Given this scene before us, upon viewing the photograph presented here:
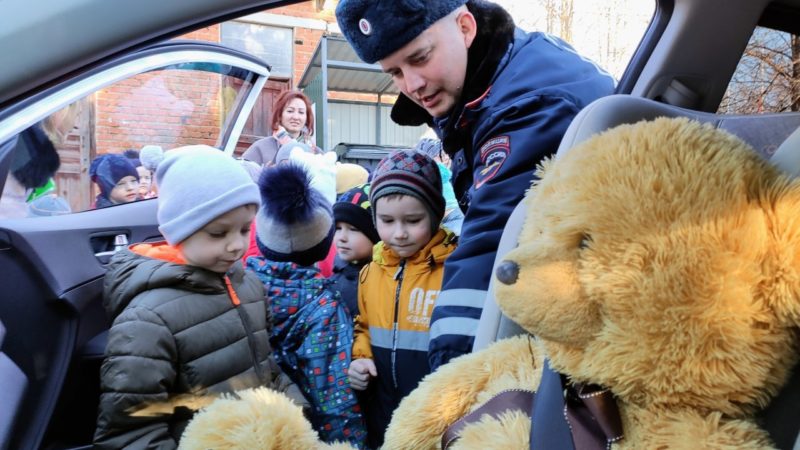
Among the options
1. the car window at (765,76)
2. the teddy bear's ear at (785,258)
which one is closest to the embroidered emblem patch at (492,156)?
the teddy bear's ear at (785,258)

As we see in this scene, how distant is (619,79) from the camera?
2045mm

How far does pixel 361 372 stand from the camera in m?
2.08

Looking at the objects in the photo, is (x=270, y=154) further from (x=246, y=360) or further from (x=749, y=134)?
(x=749, y=134)

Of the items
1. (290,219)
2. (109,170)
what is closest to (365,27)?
(290,219)

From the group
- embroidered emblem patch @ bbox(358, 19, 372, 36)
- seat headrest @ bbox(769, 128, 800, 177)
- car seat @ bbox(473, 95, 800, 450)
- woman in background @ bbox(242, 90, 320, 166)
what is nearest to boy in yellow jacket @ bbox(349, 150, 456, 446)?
embroidered emblem patch @ bbox(358, 19, 372, 36)

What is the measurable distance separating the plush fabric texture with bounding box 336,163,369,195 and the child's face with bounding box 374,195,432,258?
1.40m

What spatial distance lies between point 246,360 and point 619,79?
5.10 feet

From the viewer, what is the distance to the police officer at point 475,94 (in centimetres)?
149

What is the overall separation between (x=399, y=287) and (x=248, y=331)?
55 centimetres

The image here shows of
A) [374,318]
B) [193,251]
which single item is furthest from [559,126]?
[193,251]

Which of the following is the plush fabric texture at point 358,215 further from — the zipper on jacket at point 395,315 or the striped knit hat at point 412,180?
the zipper on jacket at point 395,315

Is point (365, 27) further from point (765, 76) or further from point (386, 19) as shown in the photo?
point (765, 76)

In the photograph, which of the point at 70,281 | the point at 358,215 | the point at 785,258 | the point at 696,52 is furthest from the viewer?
the point at 358,215

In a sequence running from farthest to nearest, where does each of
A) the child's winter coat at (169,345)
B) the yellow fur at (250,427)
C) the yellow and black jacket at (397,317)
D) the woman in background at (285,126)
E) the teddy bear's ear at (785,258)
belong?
the woman in background at (285,126)
the yellow and black jacket at (397,317)
the child's winter coat at (169,345)
the yellow fur at (250,427)
the teddy bear's ear at (785,258)
